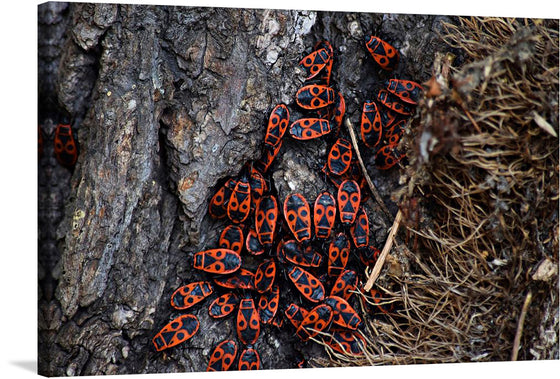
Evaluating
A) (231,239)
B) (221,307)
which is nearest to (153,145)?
(231,239)

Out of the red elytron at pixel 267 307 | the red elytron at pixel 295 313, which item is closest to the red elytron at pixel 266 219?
the red elytron at pixel 267 307

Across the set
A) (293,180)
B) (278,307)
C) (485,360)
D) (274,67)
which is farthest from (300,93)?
(485,360)

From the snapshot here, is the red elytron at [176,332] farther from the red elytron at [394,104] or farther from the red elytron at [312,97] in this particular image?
the red elytron at [394,104]

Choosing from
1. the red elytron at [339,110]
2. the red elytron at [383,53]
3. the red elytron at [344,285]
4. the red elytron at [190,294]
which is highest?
the red elytron at [383,53]

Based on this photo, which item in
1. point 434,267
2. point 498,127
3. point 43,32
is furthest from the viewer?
point 434,267

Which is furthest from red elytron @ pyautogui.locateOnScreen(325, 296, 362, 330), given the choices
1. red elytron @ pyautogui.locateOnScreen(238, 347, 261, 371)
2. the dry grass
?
red elytron @ pyautogui.locateOnScreen(238, 347, 261, 371)

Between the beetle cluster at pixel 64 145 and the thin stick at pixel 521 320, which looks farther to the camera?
the thin stick at pixel 521 320

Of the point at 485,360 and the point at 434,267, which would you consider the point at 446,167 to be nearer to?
the point at 434,267
